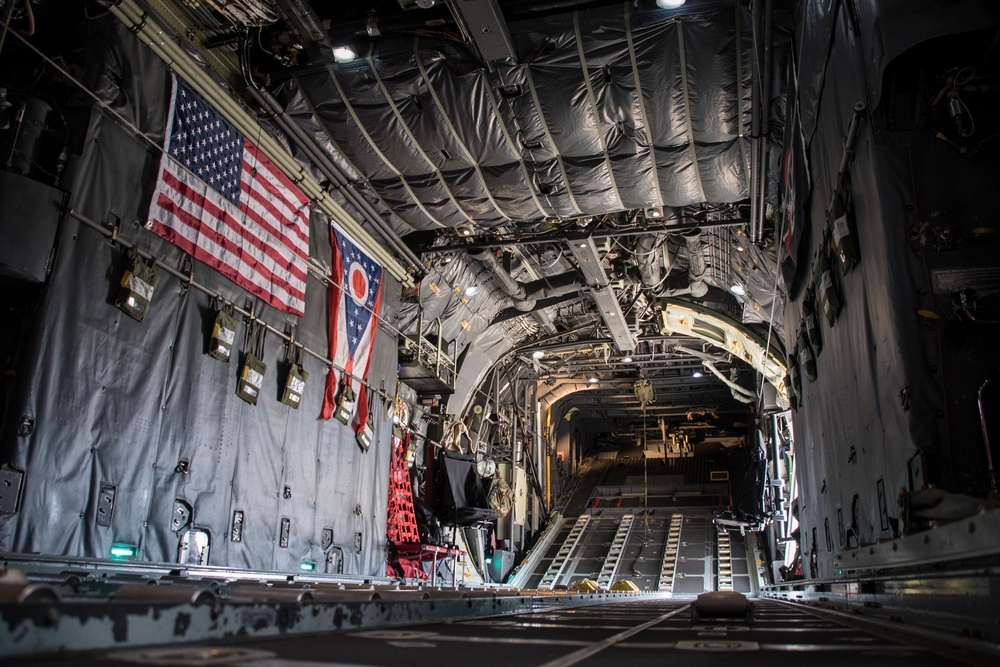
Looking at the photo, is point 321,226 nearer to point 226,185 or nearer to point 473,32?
point 226,185

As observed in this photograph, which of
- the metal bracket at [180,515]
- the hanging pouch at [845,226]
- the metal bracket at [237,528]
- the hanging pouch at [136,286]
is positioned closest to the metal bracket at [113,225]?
the hanging pouch at [136,286]

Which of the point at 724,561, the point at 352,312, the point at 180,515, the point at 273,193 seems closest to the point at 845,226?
the point at 180,515

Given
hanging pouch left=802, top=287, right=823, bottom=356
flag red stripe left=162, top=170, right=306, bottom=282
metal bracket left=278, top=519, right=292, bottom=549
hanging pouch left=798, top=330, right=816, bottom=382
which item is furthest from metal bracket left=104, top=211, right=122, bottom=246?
hanging pouch left=798, top=330, right=816, bottom=382

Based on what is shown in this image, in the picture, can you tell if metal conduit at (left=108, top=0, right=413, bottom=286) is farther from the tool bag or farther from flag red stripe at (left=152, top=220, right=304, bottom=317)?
the tool bag

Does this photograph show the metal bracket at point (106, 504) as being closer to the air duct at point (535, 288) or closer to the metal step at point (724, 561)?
the air duct at point (535, 288)

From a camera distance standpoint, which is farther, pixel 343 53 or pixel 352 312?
pixel 352 312

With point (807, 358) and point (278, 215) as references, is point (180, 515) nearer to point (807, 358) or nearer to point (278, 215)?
point (278, 215)

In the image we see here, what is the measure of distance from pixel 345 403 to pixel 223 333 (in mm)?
2942

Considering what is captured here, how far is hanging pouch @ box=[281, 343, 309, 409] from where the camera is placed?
8.67m

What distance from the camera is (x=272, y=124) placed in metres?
8.51

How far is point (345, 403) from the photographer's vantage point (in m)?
10.0

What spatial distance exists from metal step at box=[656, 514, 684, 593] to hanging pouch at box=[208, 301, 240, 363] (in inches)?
433

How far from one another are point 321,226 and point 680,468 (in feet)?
78.1

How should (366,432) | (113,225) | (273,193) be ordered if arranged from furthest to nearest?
(366,432) < (273,193) < (113,225)
